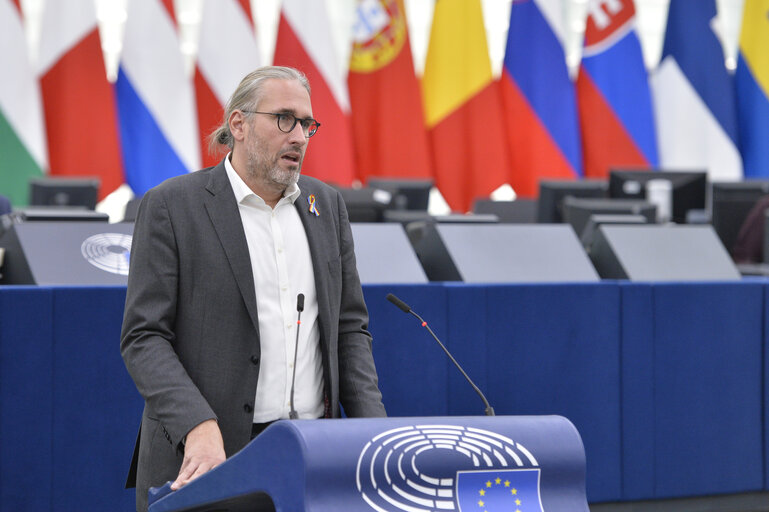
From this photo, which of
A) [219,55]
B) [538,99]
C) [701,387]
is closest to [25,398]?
[701,387]

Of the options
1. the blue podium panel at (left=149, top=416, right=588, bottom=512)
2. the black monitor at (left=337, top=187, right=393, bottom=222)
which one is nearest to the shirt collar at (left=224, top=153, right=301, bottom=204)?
the blue podium panel at (left=149, top=416, right=588, bottom=512)

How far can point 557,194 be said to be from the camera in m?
5.80

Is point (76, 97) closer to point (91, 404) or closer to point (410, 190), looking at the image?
point (410, 190)

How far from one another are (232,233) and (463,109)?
670 centimetres

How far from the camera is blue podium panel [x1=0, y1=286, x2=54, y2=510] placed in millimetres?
3008

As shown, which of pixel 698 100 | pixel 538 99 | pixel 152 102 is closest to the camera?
pixel 152 102

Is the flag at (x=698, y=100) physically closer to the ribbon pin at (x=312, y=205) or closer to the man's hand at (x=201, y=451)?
the ribbon pin at (x=312, y=205)

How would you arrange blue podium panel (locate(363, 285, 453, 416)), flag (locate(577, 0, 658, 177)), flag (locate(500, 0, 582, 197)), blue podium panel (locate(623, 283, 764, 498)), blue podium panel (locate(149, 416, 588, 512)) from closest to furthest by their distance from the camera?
blue podium panel (locate(149, 416, 588, 512)) → blue podium panel (locate(363, 285, 453, 416)) → blue podium panel (locate(623, 283, 764, 498)) → flag (locate(500, 0, 582, 197)) → flag (locate(577, 0, 658, 177))

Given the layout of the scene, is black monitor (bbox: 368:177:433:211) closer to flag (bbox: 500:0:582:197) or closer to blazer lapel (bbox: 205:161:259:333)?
flag (bbox: 500:0:582:197)

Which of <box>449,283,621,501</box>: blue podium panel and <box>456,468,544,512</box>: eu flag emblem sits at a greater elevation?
<box>456,468,544,512</box>: eu flag emblem

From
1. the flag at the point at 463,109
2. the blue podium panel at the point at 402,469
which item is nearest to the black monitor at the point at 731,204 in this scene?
the flag at the point at 463,109

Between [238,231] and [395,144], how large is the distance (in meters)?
6.40

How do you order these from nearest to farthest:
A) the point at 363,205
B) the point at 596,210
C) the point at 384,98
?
1. the point at 363,205
2. the point at 596,210
3. the point at 384,98

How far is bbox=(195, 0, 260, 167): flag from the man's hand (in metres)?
6.04
